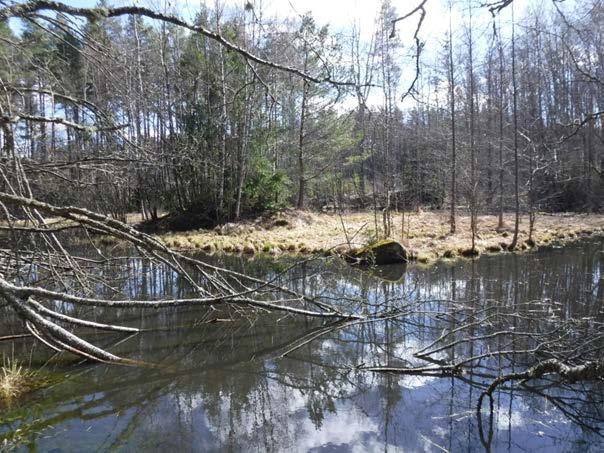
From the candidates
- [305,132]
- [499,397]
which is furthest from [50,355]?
[305,132]

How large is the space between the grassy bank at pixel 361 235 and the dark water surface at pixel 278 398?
6193 millimetres

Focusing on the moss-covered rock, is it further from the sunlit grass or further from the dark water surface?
the sunlit grass

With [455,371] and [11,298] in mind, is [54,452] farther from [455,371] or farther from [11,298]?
A: [455,371]

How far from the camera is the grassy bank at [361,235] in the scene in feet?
52.6

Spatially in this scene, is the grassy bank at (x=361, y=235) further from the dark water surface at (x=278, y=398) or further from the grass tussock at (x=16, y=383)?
A: the grass tussock at (x=16, y=383)

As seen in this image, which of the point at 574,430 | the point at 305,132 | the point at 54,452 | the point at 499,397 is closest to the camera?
the point at 54,452

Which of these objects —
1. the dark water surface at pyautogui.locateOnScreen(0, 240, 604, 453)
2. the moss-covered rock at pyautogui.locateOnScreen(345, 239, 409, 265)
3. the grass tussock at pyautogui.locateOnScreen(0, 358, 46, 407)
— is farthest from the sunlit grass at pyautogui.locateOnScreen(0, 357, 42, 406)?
the moss-covered rock at pyautogui.locateOnScreen(345, 239, 409, 265)

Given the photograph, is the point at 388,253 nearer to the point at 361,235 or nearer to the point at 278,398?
the point at 361,235

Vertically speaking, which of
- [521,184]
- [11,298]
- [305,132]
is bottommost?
[11,298]

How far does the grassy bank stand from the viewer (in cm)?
1605

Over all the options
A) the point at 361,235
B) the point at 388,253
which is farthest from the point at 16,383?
the point at 361,235

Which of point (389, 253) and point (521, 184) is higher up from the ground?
point (521, 184)

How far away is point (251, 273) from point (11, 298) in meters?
8.29

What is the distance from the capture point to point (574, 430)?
4.28m
